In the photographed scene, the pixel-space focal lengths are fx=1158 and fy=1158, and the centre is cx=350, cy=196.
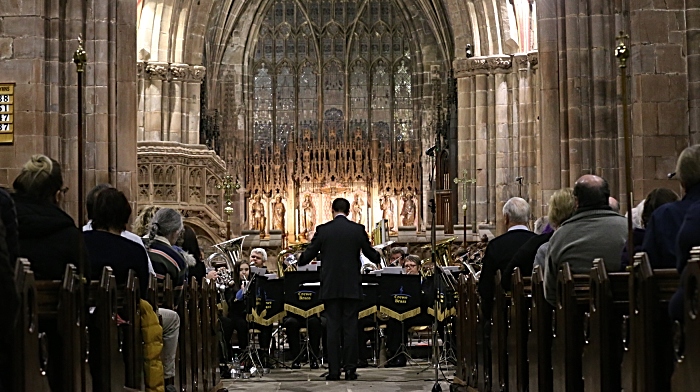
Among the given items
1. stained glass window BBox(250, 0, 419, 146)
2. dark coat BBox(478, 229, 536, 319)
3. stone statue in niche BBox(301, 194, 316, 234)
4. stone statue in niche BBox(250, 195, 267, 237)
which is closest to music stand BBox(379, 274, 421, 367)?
dark coat BBox(478, 229, 536, 319)

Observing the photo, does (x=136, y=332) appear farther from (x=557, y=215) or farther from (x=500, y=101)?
(x=500, y=101)

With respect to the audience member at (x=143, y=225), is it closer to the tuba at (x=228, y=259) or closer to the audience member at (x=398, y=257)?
the tuba at (x=228, y=259)

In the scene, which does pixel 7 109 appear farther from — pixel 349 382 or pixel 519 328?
pixel 519 328

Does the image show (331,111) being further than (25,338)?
Yes

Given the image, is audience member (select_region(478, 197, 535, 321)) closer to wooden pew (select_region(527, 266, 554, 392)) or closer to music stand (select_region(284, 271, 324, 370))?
wooden pew (select_region(527, 266, 554, 392))

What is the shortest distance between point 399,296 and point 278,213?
74.3ft

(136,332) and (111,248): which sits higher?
(111,248)

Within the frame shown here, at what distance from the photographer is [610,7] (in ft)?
44.3

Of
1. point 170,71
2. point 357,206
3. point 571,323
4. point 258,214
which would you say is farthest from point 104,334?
point 357,206

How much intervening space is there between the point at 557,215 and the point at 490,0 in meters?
19.5

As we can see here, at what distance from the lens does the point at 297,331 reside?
1295 centimetres

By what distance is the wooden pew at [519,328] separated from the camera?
702cm

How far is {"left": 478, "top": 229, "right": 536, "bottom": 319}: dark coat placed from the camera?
813 cm

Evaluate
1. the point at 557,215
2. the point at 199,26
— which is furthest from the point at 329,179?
the point at 557,215
